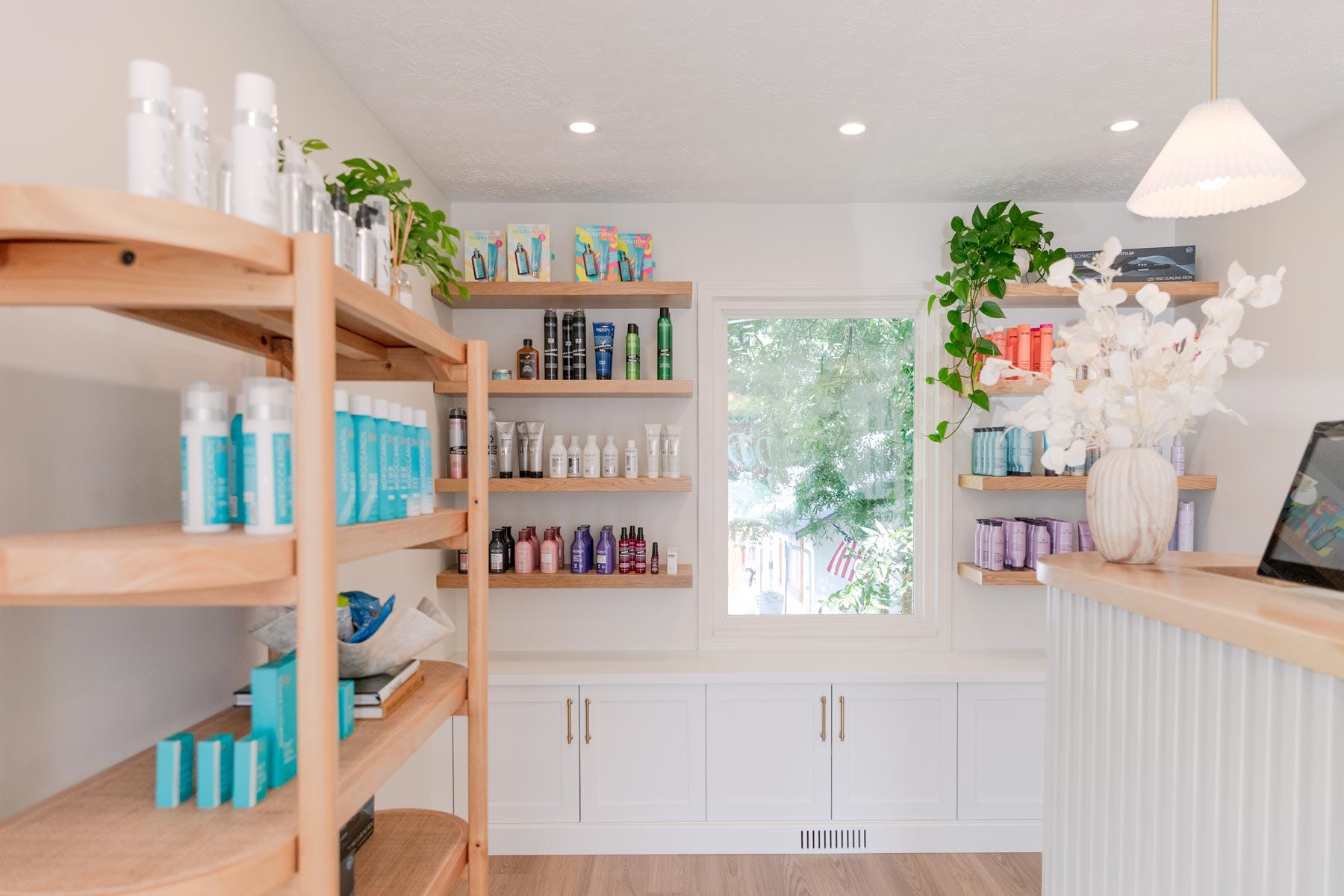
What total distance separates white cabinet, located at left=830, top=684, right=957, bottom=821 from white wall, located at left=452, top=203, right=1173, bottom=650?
48cm

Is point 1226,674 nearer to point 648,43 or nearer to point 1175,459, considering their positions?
point 648,43

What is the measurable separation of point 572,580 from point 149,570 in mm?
2422

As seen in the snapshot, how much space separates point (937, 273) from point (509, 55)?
2.12 metres

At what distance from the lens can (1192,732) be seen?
122 centimetres

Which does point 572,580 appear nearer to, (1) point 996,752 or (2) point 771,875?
(2) point 771,875

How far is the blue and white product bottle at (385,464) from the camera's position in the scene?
4.34ft

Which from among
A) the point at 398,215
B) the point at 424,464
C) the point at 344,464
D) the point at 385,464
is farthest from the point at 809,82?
the point at 344,464

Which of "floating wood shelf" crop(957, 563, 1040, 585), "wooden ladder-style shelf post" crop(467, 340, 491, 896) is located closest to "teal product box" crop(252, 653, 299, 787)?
"wooden ladder-style shelf post" crop(467, 340, 491, 896)

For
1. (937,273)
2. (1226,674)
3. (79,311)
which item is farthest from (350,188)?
(937,273)

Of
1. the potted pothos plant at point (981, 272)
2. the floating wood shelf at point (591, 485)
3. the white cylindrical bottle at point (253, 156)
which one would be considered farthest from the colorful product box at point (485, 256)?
the white cylindrical bottle at point (253, 156)

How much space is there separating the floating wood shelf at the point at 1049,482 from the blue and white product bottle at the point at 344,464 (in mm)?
2740

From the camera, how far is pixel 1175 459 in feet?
10.9

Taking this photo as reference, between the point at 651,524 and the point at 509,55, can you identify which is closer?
the point at 509,55

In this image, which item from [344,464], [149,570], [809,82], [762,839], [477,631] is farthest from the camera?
[762,839]
